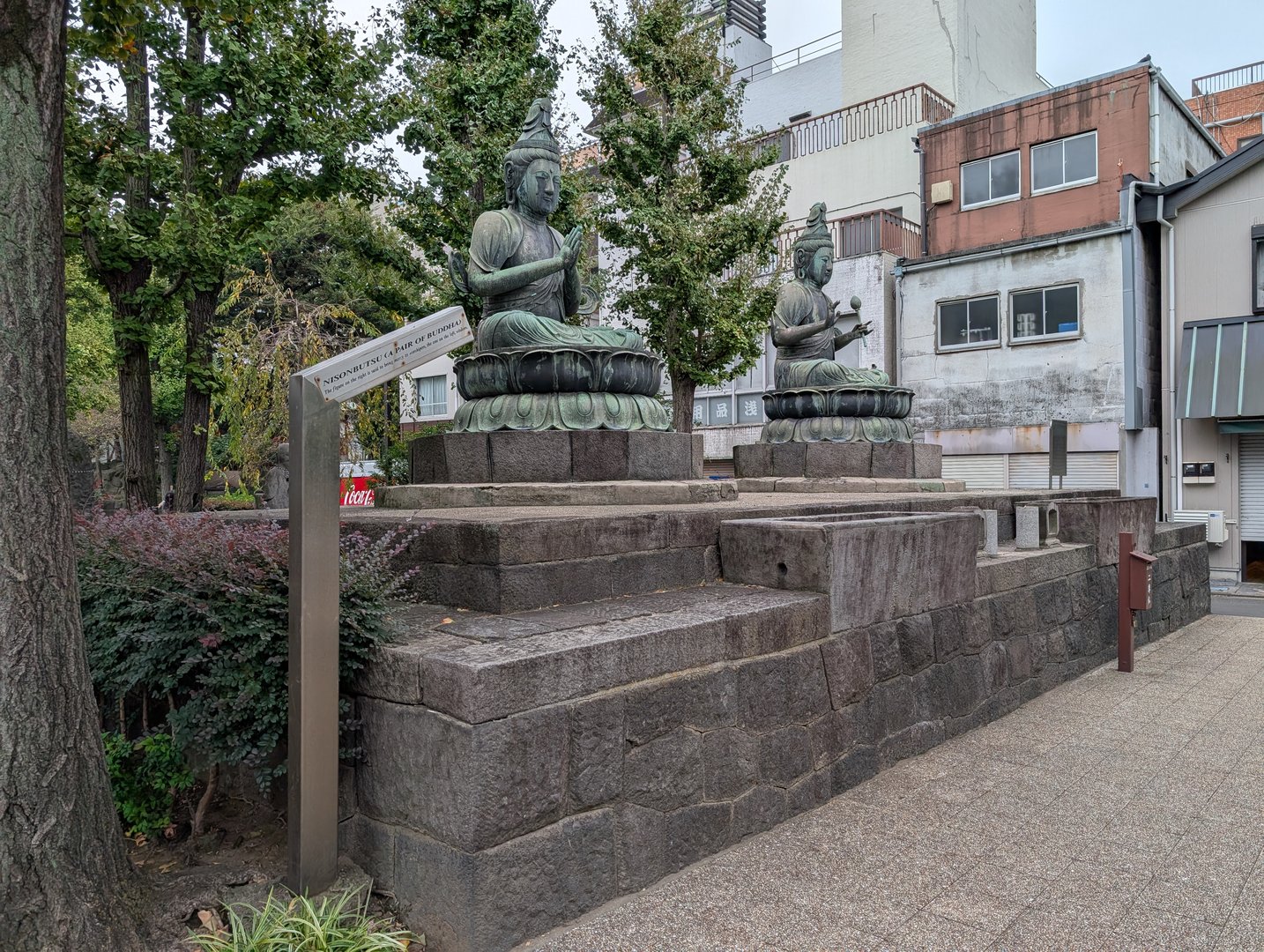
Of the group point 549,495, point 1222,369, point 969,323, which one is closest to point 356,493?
point 549,495

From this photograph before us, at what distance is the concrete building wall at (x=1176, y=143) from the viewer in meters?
15.4

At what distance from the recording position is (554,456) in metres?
5.30

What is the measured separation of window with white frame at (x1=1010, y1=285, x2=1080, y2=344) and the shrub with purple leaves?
1540 cm

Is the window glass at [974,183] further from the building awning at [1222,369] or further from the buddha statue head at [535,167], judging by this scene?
the buddha statue head at [535,167]

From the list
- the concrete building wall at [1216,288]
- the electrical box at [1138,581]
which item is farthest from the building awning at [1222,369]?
the electrical box at [1138,581]

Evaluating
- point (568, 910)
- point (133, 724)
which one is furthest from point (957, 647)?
point (133, 724)

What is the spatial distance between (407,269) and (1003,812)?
1068cm

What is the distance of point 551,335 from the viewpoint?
5691 mm

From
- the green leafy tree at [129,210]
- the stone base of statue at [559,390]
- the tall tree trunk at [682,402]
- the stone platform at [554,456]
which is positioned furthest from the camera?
the tall tree trunk at [682,402]

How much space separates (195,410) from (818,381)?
24.0 feet

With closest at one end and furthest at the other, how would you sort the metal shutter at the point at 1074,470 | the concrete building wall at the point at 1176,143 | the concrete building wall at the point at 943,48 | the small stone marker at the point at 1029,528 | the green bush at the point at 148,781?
1. the green bush at the point at 148,781
2. the small stone marker at the point at 1029,528
3. the metal shutter at the point at 1074,470
4. the concrete building wall at the point at 1176,143
5. the concrete building wall at the point at 943,48

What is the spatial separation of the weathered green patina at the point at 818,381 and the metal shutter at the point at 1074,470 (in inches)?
284

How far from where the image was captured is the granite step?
273 cm

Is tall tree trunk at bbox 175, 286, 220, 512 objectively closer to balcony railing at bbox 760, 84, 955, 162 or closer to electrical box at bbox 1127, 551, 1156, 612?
electrical box at bbox 1127, 551, 1156, 612
